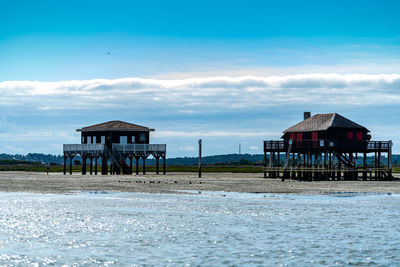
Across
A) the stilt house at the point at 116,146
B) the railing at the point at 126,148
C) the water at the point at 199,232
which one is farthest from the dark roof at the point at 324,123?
the water at the point at 199,232

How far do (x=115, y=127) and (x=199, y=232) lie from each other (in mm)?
48269

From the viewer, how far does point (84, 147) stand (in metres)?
68.8

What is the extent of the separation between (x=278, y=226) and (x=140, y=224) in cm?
530

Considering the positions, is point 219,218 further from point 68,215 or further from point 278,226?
point 68,215

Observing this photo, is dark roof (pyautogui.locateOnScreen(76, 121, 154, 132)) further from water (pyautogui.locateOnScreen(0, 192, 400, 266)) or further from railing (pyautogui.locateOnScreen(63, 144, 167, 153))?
water (pyautogui.locateOnScreen(0, 192, 400, 266))

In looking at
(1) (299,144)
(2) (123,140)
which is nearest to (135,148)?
(2) (123,140)

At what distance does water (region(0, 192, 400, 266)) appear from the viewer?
17234mm

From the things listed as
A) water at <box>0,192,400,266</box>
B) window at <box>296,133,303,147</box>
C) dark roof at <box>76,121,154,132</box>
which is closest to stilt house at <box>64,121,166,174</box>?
dark roof at <box>76,121,154,132</box>

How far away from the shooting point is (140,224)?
79.8 ft

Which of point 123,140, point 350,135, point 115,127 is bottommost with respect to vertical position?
point 123,140

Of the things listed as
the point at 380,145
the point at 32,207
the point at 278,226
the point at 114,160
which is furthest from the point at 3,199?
the point at 380,145

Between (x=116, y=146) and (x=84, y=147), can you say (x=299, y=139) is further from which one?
(x=84, y=147)

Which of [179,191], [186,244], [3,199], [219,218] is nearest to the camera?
[186,244]

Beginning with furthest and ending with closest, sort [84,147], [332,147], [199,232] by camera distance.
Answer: [84,147] → [332,147] → [199,232]
